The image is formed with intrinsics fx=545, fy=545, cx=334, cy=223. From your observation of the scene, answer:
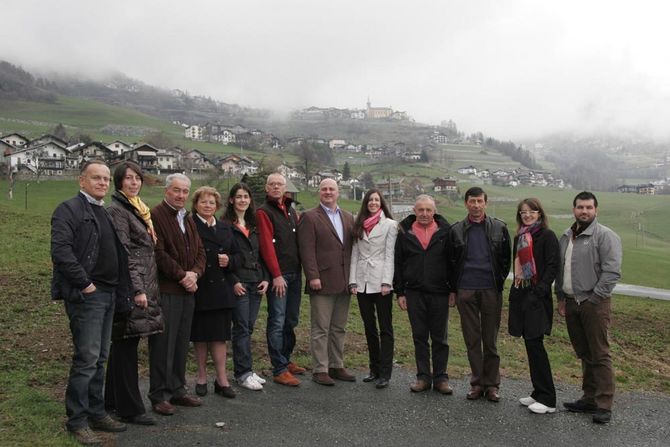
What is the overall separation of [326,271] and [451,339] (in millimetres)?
5539

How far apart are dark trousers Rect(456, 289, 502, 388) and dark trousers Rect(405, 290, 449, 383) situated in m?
0.27

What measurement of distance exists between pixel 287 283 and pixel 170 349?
1918mm

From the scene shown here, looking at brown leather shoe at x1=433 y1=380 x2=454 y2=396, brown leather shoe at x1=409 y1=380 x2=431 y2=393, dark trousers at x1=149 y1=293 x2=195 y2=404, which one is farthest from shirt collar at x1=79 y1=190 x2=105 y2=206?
brown leather shoe at x1=433 y1=380 x2=454 y2=396

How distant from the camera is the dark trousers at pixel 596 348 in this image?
6.72 m

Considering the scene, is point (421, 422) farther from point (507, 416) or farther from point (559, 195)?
point (559, 195)

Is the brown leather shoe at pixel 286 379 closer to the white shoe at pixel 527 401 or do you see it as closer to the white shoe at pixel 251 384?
the white shoe at pixel 251 384

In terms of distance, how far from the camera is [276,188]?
7.66 metres

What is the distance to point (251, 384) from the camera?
23.6ft

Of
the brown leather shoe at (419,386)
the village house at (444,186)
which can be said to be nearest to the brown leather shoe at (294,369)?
the brown leather shoe at (419,386)

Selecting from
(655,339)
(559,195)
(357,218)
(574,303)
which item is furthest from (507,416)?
(559,195)

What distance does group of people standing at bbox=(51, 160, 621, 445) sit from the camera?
5.50m

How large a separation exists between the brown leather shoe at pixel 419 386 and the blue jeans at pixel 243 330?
2.22 metres

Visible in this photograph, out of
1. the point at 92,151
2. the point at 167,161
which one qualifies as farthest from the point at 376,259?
the point at 92,151

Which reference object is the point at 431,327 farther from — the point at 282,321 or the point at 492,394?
the point at 282,321
